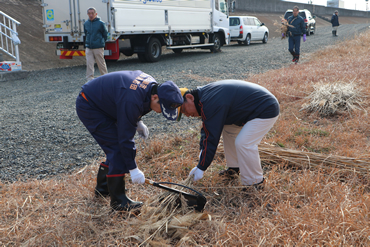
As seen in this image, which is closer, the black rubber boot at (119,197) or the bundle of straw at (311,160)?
the black rubber boot at (119,197)

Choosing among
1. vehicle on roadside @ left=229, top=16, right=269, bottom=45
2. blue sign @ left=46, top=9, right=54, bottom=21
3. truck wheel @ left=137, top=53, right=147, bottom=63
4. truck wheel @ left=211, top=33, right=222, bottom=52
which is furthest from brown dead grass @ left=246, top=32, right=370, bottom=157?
vehicle on roadside @ left=229, top=16, right=269, bottom=45

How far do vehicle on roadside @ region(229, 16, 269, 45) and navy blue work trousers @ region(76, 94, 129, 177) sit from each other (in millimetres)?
18383

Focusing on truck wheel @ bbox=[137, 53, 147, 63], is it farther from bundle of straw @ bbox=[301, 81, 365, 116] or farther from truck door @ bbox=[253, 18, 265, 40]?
truck door @ bbox=[253, 18, 265, 40]

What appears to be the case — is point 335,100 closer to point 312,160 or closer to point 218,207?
point 312,160

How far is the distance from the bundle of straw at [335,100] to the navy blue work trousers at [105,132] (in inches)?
145

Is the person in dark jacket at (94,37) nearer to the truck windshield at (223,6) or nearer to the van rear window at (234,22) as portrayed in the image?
the truck windshield at (223,6)

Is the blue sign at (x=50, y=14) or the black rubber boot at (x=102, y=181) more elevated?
the blue sign at (x=50, y=14)

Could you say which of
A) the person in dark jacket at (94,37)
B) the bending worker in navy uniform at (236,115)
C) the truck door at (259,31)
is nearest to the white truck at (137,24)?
the person in dark jacket at (94,37)

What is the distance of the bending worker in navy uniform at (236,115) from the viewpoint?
2.66 meters

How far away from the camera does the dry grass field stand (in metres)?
2.31

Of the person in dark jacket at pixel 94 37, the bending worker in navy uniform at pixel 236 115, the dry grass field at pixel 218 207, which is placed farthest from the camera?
the person in dark jacket at pixel 94 37

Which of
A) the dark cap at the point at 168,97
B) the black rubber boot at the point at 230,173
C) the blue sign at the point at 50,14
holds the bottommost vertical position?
the black rubber boot at the point at 230,173

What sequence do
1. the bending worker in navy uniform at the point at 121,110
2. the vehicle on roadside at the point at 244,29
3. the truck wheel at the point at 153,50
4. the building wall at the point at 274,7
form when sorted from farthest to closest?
the building wall at the point at 274,7 < the vehicle on roadside at the point at 244,29 < the truck wheel at the point at 153,50 < the bending worker in navy uniform at the point at 121,110

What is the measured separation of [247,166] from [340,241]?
3.25 feet
